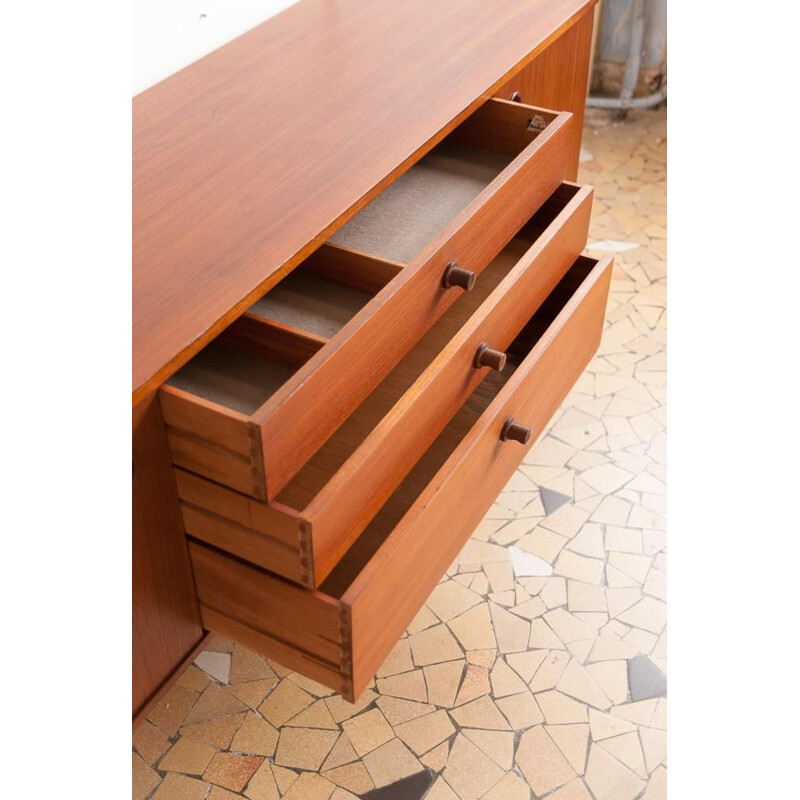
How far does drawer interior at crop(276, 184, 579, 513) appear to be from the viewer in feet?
3.25

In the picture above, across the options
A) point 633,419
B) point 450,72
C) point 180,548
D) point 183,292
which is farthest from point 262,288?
point 633,419

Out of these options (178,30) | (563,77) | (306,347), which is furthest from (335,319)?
(563,77)

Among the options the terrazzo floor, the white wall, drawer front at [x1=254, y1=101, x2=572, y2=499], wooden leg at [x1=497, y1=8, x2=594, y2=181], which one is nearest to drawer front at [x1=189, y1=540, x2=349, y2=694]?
drawer front at [x1=254, y1=101, x2=572, y2=499]

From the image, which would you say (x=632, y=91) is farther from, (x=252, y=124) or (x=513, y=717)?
(x=513, y=717)

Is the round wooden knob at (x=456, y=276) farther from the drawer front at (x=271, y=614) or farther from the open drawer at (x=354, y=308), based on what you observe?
the drawer front at (x=271, y=614)

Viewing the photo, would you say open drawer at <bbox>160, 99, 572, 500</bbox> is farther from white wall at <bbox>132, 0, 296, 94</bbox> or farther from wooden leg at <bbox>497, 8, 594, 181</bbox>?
white wall at <bbox>132, 0, 296, 94</bbox>

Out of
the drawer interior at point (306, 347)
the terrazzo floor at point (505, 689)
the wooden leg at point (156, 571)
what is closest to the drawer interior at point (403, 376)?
the drawer interior at point (306, 347)

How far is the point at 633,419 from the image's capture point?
1668mm

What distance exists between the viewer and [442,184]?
1282 millimetres

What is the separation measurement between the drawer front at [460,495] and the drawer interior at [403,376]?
9cm

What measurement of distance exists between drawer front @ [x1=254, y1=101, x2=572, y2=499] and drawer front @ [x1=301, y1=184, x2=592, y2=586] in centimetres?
4

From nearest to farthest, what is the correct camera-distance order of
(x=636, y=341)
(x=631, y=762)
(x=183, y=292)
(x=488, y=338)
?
(x=183, y=292) < (x=488, y=338) < (x=631, y=762) < (x=636, y=341)
